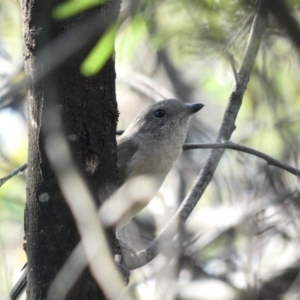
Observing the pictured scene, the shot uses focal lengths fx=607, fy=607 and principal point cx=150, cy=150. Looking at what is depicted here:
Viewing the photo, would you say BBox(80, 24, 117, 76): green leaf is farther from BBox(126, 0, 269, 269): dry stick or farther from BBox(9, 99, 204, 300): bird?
BBox(9, 99, 204, 300): bird

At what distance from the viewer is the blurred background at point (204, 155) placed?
231cm

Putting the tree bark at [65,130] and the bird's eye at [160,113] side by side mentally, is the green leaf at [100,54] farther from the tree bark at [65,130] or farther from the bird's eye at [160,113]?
the bird's eye at [160,113]

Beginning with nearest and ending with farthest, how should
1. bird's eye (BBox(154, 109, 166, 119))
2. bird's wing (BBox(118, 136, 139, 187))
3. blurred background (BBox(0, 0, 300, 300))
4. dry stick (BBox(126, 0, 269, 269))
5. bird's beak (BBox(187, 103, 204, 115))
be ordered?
blurred background (BBox(0, 0, 300, 300)) → dry stick (BBox(126, 0, 269, 269)) → bird's wing (BBox(118, 136, 139, 187)) → bird's beak (BBox(187, 103, 204, 115)) → bird's eye (BBox(154, 109, 166, 119))

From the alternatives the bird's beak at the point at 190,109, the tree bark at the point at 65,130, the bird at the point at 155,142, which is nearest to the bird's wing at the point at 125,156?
the bird at the point at 155,142

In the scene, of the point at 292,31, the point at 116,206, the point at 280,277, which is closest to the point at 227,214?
the point at 280,277

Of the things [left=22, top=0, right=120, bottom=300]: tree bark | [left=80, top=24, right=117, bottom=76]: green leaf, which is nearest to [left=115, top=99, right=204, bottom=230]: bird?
[left=22, top=0, right=120, bottom=300]: tree bark

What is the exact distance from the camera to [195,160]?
6.77 m

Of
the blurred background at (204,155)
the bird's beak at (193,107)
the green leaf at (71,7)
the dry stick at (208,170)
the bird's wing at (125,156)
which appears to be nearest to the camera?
the green leaf at (71,7)

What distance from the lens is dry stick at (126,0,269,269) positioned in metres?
3.70

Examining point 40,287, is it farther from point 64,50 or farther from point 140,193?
point 140,193

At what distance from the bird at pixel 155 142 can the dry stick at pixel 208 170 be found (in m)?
0.81

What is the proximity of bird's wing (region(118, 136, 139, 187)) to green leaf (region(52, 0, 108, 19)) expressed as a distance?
91.0 inches

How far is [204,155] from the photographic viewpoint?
22.5ft

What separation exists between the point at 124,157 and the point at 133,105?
9.38 ft
